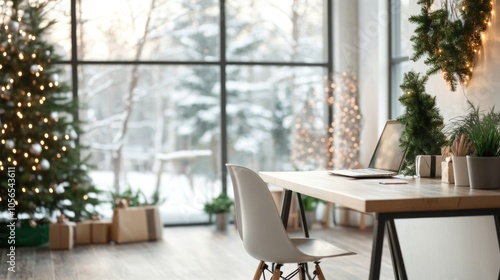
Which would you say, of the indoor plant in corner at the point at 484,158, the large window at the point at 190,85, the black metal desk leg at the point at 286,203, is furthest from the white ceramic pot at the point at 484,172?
the large window at the point at 190,85

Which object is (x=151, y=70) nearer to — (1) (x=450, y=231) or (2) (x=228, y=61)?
(2) (x=228, y=61)

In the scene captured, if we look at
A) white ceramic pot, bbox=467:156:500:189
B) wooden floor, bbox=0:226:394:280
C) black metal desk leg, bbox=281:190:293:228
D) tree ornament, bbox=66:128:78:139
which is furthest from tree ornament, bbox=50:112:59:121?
white ceramic pot, bbox=467:156:500:189

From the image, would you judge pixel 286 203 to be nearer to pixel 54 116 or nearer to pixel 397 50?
pixel 54 116

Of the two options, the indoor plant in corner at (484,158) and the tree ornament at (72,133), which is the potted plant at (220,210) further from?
the indoor plant in corner at (484,158)

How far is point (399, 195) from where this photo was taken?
3.02 m

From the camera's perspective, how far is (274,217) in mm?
3299

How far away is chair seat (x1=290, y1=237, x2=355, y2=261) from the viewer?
11.3 feet

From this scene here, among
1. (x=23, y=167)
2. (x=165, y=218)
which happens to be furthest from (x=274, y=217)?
(x=165, y=218)

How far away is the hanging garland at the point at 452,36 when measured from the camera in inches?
156

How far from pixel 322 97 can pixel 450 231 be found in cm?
388

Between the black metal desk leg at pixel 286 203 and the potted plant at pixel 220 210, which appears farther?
the potted plant at pixel 220 210

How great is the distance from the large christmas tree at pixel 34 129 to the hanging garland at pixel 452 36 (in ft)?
11.3

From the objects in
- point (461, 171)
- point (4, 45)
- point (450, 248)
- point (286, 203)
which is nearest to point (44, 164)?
point (4, 45)

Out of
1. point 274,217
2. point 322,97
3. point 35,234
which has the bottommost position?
point 35,234
